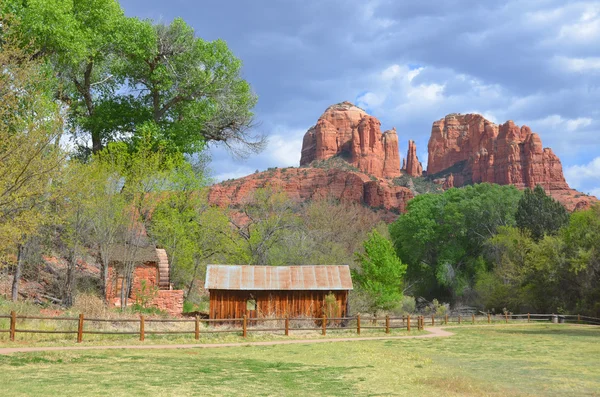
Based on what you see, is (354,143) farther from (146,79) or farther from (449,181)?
(146,79)

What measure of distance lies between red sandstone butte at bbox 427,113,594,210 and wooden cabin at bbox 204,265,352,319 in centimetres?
9255

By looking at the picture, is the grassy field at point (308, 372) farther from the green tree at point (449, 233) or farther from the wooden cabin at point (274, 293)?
the green tree at point (449, 233)

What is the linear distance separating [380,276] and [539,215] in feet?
72.5

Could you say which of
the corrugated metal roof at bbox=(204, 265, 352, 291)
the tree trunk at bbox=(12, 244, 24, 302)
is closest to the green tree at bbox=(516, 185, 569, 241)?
the corrugated metal roof at bbox=(204, 265, 352, 291)

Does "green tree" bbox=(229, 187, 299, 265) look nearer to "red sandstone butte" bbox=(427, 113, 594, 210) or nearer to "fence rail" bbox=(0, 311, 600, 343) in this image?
"fence rail" bbox=(0, 311, 600, 343)

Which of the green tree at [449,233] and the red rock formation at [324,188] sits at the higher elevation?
the red rock formation at [324,188]

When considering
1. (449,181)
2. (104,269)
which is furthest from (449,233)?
(449,181)

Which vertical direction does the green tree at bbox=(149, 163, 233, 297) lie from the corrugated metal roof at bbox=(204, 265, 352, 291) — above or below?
above

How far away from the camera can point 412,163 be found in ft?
570

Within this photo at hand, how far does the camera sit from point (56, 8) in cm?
2717

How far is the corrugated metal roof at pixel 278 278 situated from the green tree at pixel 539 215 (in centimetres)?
2808

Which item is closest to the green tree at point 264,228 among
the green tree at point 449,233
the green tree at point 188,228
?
the green tree at point 188,228

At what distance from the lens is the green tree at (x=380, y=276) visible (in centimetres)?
3619

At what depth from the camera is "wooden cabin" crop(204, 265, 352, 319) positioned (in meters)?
27.1
